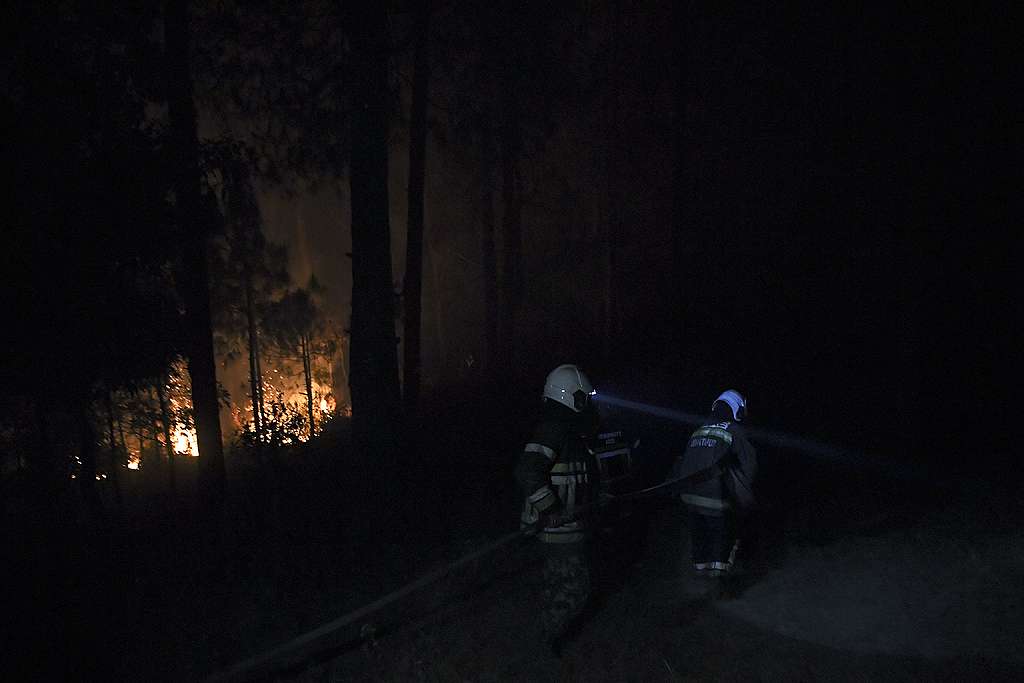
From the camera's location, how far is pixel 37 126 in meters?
8.95

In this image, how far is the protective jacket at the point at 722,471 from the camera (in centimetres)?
642

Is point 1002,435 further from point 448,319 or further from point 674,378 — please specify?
point 448,319

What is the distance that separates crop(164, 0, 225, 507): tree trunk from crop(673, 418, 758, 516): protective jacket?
7.02 metres

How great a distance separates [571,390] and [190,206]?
7334mm

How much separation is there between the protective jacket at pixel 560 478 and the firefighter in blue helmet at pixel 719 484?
125cm

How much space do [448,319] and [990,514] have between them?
53.0m

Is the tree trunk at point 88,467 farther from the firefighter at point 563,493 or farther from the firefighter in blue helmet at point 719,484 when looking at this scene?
the firefighter in blue helmet at point 719,484

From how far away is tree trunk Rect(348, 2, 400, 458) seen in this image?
9.94 m

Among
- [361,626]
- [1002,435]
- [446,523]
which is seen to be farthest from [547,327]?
[361,626]

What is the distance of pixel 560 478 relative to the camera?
18.1 ft

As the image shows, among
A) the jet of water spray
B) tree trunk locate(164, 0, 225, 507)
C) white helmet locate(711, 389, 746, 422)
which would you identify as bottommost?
the jet of water spray

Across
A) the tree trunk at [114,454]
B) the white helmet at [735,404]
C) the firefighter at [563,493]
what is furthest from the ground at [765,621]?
the tree trunk at [114,454]

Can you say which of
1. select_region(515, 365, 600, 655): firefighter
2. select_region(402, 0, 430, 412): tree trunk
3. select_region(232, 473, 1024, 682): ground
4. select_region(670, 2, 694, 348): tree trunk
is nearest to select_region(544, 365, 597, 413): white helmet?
select_region(515, 365, 600, 655): firefighter

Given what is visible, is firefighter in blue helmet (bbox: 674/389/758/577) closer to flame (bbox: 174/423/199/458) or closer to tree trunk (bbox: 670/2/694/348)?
flame (bbox: 174/423/199/458)
